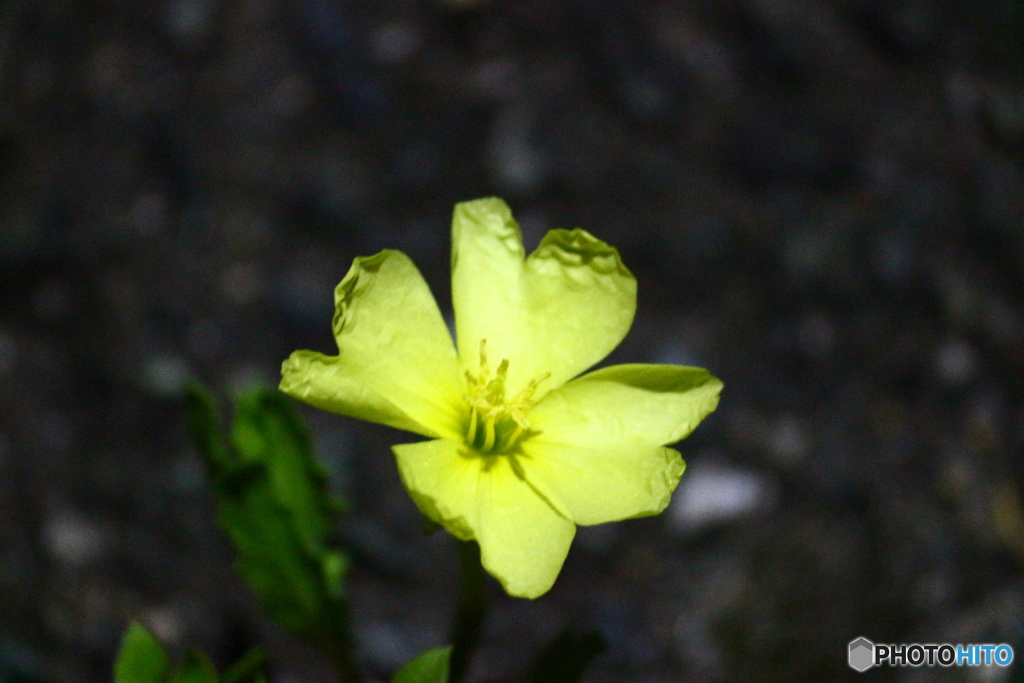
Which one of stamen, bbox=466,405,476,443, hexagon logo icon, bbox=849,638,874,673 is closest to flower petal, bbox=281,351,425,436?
stamen, bbox=466,405,476,443

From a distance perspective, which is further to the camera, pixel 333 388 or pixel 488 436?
pixel 488 436

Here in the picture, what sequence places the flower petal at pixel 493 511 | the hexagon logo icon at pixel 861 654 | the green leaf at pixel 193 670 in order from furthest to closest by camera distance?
the hexagon logo icon at pixel 861 654 < the green leaf at pixel 193 670 < the flower petal at pixel 493 511

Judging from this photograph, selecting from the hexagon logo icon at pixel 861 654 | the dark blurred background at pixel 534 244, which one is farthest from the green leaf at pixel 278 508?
the hexagon logo icon at pixel 861 654

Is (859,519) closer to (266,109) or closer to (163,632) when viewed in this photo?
(163,632)

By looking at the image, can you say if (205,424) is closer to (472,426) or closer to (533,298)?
(472,426)

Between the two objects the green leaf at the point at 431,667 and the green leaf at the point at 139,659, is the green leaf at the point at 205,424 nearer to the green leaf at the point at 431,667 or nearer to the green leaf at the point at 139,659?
the green leaf at the point at 139,659

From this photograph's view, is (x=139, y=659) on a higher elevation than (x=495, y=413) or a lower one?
lower

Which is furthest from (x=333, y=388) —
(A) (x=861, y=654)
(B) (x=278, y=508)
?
(A) (x=861, y=654)
